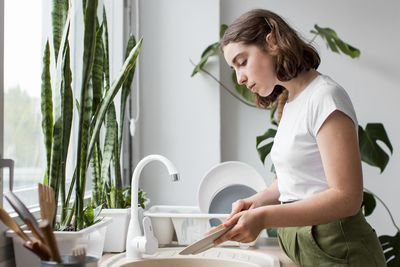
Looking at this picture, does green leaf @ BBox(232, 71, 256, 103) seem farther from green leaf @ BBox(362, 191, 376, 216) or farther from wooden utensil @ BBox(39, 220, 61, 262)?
wooden utensil @ BBox(39, 220, 61, 262)

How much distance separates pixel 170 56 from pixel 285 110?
114 centimetres

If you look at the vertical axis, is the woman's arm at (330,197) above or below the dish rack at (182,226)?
above

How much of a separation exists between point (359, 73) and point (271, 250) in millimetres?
1187

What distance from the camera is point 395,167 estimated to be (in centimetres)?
271

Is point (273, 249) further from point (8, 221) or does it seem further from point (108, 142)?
point (8, 221)

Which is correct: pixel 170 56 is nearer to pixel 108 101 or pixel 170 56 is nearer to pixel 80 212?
pixel 108 101

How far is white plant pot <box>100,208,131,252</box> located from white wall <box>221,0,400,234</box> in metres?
0.99

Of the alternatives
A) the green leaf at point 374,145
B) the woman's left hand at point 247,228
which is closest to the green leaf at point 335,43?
the green leaf at point 374,145

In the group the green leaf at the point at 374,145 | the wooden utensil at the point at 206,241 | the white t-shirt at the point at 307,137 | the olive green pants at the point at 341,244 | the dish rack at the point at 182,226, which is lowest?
the dish rack at the point at 182,226

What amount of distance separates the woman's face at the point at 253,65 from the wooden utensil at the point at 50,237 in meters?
0.71

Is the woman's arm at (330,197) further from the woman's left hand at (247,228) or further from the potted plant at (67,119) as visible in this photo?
the potted plant at (67,119)

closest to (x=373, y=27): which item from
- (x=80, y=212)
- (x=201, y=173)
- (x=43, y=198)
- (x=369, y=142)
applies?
(x=369, y=142)

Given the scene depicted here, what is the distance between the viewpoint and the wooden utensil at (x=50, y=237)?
92 cm

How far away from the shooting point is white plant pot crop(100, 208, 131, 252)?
178 centimetres
